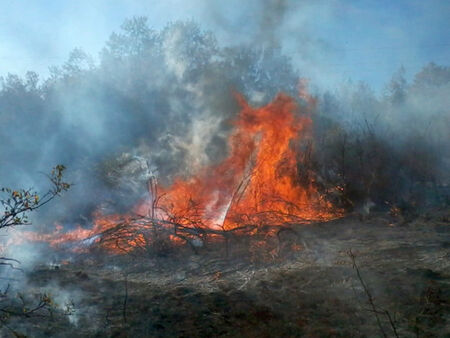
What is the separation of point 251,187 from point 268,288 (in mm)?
5760

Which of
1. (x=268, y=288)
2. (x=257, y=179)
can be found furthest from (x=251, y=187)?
(x=268, y=288)

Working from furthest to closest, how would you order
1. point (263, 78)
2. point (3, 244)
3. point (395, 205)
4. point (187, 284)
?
point (263, 78)
point (395, 205)
point (3, 244)
point (187, 284)

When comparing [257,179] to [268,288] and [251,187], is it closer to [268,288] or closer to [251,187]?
[251,187]

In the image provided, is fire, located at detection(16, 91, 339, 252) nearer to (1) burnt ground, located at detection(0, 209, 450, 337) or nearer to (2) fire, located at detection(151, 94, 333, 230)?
(2) fire, located at detection(151, 94, 333, 230)

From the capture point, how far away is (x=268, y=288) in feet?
19.7

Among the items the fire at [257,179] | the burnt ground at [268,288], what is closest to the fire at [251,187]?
the fire at [257,179]

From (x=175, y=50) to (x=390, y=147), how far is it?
16.0 metres

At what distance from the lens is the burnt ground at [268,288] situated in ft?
15.5

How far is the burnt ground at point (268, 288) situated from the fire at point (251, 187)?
1872 millimetres

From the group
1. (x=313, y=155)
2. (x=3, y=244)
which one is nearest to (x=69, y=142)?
(x=3, y=244)

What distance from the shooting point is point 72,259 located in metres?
8.58

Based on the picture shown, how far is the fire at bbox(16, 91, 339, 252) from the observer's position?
10.5 meters

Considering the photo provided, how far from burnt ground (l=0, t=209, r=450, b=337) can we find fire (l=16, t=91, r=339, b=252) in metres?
1.87

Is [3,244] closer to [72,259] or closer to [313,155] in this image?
[72,259]
